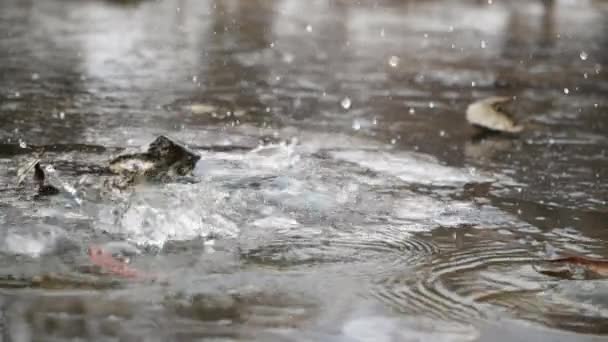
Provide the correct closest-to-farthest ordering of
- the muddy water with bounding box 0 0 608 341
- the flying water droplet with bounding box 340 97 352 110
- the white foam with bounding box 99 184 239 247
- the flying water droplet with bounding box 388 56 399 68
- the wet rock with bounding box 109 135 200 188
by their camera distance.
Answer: the muddy water with bounding box 0 0 608 341, the white foam with bounding box 99 184 239 247, the wet rock with bounding box 109 135 200 188, the flying water droplet with bounding box 340 97 352 110, the flying water droplet with bounding box 388 56 399 68

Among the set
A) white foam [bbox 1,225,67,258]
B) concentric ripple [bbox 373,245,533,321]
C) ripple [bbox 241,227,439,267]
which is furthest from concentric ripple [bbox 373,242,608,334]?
white foam [bbox 1,225,67,258]

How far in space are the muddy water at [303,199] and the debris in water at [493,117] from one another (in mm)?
80

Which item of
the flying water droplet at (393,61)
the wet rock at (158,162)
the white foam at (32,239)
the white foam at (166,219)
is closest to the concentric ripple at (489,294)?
the white foam at (166,219)

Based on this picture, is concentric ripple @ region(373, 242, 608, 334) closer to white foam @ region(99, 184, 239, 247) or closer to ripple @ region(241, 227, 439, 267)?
ripple @ region(241, 227, 439, 267)

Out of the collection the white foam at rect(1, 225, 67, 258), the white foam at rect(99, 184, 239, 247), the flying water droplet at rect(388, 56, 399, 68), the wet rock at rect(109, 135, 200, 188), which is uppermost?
the flying water droplet at rect(388, 56, 399, 68)

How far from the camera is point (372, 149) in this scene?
4195 mm

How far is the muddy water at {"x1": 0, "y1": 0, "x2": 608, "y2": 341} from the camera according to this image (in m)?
2.23

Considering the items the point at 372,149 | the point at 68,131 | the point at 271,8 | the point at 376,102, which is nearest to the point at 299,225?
the point at 372,149

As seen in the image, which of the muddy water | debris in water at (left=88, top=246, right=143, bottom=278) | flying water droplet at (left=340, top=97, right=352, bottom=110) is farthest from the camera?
flying water droplet at (left=340, top=97, right=352, bottom=110)

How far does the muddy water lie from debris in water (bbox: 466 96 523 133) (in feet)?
0.26

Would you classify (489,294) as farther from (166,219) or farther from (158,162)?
(158,162)

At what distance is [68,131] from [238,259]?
202 cm

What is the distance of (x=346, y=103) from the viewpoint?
17.8 ft

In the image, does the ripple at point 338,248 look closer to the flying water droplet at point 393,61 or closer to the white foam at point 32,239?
the white foam at point 32,239
